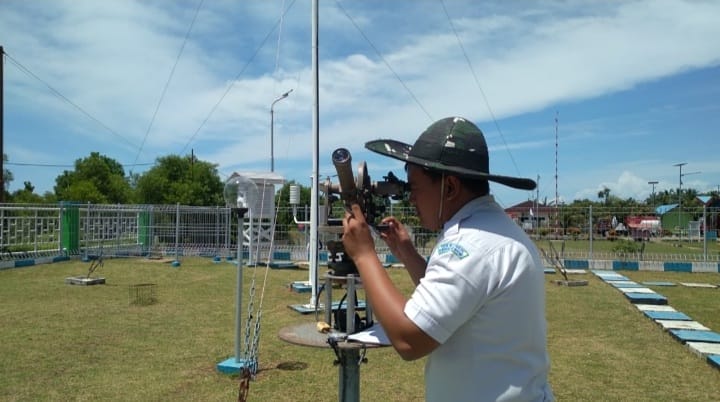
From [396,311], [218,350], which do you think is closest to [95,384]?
[218,350]

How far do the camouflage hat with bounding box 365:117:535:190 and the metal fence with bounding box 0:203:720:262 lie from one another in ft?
38.7

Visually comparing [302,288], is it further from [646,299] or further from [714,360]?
[714,360]

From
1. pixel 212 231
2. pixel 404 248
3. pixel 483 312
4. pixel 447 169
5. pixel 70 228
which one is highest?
pixel 447 169

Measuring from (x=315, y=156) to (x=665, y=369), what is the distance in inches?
216

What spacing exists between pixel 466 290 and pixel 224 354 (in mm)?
5220

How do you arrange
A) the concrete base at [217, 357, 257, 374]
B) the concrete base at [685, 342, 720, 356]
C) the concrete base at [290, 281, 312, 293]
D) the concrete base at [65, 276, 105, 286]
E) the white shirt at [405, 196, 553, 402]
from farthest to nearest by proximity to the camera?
1. the concrete base at [65, 276, 105, 286]
2. the concrete base at [290, 281, 312, 293]
3. the concrete base at [685, 342, 720, 356]
4. the concrete base at [217, 357, 257, 374]
5. the white shirt at [405, 196, 553, 402]

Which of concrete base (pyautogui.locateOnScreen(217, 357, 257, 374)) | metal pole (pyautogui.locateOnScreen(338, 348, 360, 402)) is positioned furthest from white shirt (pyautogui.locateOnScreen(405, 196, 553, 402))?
concrete base (pyautogui.locateOnScreen(217, 357, 257, 374))

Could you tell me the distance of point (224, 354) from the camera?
601 centimetres

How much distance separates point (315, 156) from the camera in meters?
8.73

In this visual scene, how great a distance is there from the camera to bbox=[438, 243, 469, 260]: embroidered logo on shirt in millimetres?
1335

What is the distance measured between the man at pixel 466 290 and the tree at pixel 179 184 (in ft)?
92.4

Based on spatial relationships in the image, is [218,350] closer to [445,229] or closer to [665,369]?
[665,369]

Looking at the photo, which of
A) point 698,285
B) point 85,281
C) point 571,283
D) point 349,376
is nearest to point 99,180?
point 85,281

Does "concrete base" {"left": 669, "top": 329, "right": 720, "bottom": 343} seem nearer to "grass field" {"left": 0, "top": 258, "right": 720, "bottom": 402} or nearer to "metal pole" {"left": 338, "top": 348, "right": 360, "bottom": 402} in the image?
"grass field" {"left": 0, "top": 258, "right": 720, "bottom": 402}
